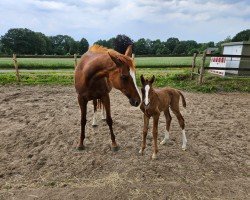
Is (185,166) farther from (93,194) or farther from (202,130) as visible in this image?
(202,130)

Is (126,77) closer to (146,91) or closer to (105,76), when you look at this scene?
(146,91)

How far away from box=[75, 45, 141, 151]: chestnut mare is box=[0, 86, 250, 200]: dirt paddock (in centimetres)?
60

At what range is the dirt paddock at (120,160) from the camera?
3.74 metres

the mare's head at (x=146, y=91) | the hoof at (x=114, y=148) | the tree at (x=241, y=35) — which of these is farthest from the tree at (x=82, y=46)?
the mare's head at (x=146, y=91)

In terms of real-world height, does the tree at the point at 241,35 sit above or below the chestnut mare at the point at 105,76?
above

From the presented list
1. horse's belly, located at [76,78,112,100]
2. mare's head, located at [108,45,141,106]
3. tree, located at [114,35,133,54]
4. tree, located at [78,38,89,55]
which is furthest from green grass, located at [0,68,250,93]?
tree, located at [78,38,89,55]

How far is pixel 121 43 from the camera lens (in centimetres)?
1130

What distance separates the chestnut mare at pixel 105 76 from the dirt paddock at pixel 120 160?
0.60 metres

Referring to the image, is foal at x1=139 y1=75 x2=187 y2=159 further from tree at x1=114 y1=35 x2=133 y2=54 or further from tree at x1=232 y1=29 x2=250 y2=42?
tree at x1=232 y1=29 x2=250 y2=42

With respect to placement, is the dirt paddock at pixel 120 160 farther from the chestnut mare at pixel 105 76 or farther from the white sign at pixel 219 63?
the white sign at pixel 219 63

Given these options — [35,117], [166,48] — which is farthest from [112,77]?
[166,48]

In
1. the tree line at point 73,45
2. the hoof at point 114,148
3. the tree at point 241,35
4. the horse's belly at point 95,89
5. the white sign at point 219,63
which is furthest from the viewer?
the tree line at point 73,45

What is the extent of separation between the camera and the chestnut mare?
3.82 metres

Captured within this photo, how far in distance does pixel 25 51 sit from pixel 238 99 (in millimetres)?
64127
